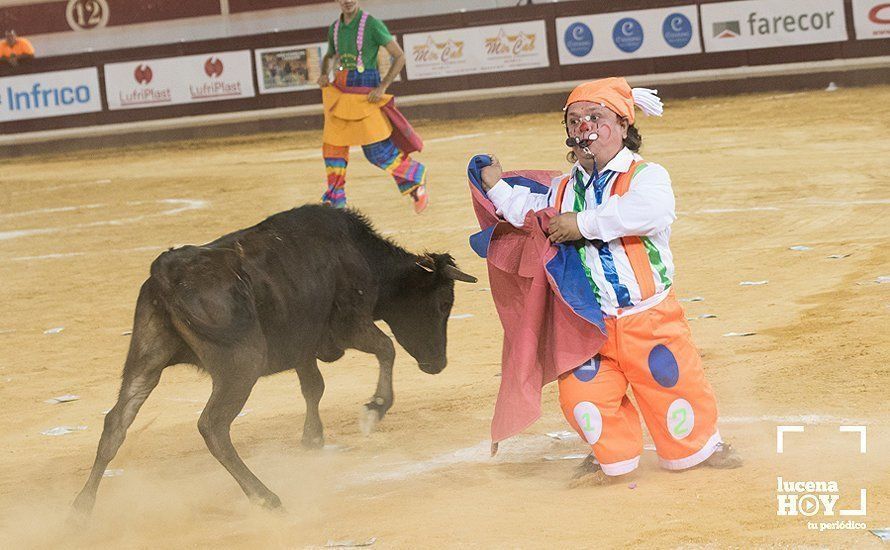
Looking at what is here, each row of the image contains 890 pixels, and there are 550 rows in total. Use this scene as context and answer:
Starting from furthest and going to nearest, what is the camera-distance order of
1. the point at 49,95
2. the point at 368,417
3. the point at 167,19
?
the point at 167,19, the point at 49,95, the point at 368,417

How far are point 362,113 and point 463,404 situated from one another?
5941mm

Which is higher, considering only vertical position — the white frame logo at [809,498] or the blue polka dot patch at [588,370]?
the blue polka dot patch at [588,370]

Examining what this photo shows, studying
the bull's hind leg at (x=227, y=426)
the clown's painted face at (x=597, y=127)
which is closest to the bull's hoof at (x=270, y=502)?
the bull's hind leg at (x=227, y=426)

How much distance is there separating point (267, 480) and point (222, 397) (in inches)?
32.2

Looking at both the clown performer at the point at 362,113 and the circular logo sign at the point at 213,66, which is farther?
the circular logo sign at the point at 213,66

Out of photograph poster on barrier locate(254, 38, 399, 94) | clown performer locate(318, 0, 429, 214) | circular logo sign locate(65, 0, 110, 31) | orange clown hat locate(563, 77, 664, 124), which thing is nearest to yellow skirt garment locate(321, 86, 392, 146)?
clown performer locate(318, 0, 429, 214)

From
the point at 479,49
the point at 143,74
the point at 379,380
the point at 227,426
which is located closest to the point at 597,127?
the point at 379,380

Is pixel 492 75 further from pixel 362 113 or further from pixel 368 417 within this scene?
pixel 368 417

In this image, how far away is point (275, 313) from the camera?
211 inches

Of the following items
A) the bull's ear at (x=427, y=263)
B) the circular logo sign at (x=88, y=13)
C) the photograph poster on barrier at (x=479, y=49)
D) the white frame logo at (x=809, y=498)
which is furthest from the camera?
the circular logo sign at (x=88, y=13)

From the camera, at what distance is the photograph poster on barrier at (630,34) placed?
2009 centimetres

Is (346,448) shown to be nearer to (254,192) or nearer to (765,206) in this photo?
(765,206)

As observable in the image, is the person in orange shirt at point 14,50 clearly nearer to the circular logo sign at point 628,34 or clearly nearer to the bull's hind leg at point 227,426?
the circular logo sign at point 628,34

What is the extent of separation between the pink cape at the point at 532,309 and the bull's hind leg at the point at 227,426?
0.96 metres
